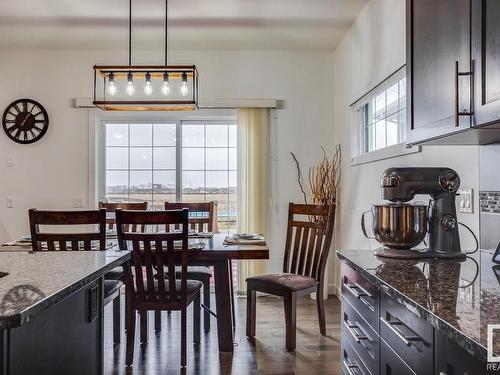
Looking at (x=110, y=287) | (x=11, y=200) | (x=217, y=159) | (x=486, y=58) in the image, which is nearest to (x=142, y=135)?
(x=217, y=159)

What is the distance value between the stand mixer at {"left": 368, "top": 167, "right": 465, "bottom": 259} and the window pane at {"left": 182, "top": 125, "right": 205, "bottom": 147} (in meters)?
3.28

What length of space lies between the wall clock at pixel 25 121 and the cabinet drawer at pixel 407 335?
4377 millimetres

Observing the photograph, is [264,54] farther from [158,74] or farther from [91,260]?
[91,260]

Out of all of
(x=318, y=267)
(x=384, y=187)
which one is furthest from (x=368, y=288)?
(x=318, y=267)

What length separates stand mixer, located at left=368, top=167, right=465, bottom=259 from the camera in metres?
1.82

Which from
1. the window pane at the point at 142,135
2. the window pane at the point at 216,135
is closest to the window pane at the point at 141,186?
the window pane at the point at 142,135

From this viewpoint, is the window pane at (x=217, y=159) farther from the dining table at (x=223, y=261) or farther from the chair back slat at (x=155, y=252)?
the chair back slat at (x=155, y=252)

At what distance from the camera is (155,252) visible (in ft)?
8.70

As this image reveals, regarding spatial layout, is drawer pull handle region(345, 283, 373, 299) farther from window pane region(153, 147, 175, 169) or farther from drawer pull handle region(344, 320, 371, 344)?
window pane region(153, 147, 175, 169)

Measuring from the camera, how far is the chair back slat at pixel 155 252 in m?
2.57

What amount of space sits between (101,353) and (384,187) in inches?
52.5

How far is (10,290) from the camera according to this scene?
1.03 m

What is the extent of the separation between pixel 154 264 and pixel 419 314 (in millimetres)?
2024

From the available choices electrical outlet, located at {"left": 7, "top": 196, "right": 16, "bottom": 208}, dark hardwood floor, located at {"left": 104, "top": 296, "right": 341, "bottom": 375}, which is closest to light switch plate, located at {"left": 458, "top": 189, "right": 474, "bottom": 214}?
dark hardwood floor, located at {"left": 104, "top": 296, "right": 341, "bottom": 375}
